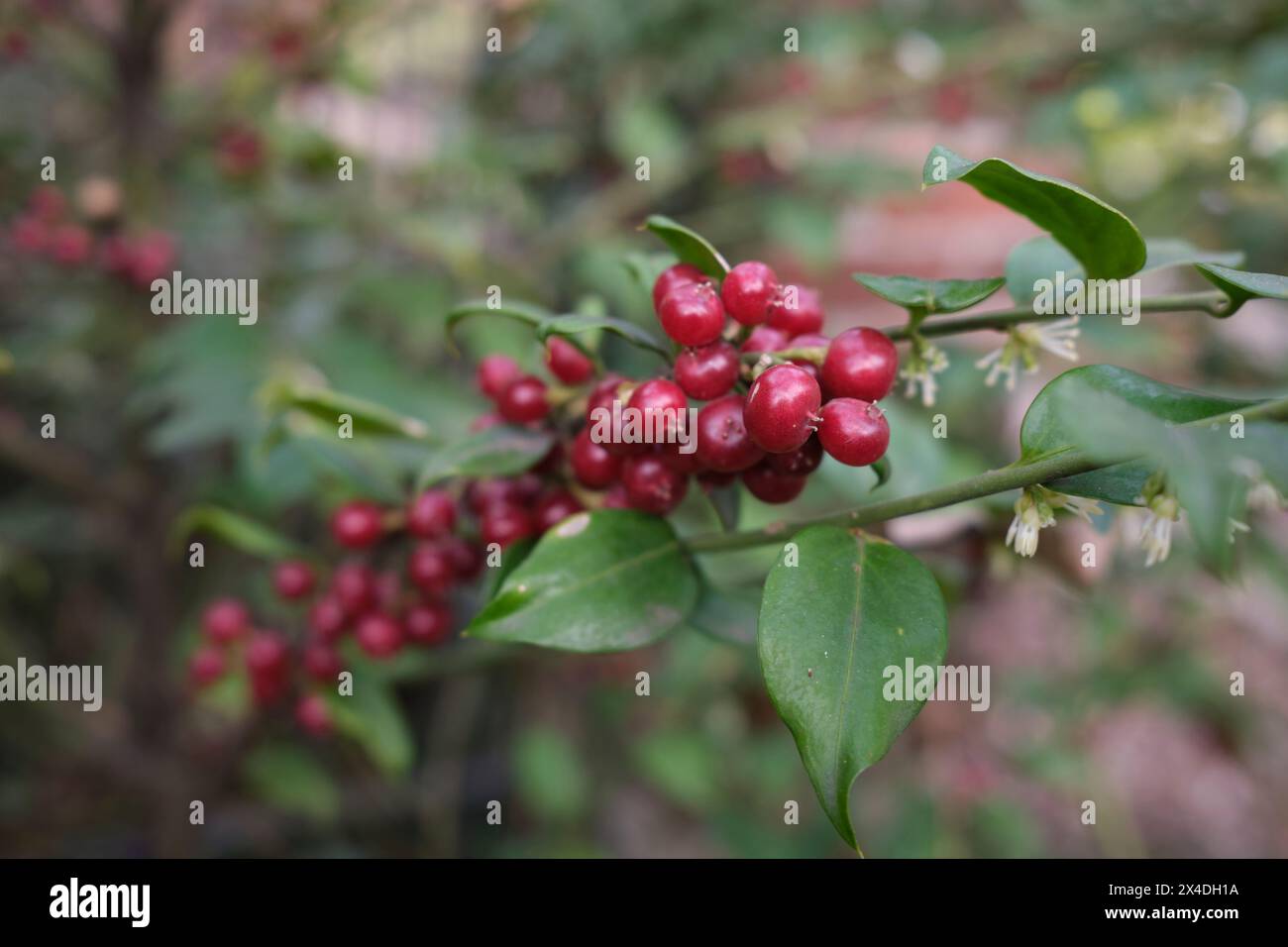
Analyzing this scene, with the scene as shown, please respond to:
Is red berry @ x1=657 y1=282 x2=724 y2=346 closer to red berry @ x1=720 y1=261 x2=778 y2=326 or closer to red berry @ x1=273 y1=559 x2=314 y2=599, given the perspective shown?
red berry @ x1=720 y1=261 x2=778 y2=326

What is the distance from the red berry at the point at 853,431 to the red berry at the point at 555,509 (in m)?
0.22

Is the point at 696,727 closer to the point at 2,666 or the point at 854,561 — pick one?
the point at 2,666

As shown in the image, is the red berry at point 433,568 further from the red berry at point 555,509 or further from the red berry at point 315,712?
the red berry at point 315,712

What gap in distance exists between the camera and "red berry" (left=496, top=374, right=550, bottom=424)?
62cm

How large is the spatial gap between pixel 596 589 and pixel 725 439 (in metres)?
0.12

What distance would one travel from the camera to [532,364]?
0.88m

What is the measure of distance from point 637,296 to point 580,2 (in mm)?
755

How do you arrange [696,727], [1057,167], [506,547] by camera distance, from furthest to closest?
[1057,167] → [696,727] → [506,547]

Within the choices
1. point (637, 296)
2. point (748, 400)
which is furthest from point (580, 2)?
point (748, 400)

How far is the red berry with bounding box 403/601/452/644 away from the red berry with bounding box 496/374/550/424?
0.25m

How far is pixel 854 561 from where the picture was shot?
487 millimetres

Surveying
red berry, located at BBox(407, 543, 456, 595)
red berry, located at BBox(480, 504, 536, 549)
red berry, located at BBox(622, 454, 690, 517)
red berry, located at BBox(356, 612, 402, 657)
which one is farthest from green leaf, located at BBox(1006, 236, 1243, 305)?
red berry, located at BBox(356, 612, 402, 657)

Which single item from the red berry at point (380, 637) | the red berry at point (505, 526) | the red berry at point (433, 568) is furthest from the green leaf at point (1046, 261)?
the red berry at point (380, 637)

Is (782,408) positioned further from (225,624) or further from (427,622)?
(225,624)
